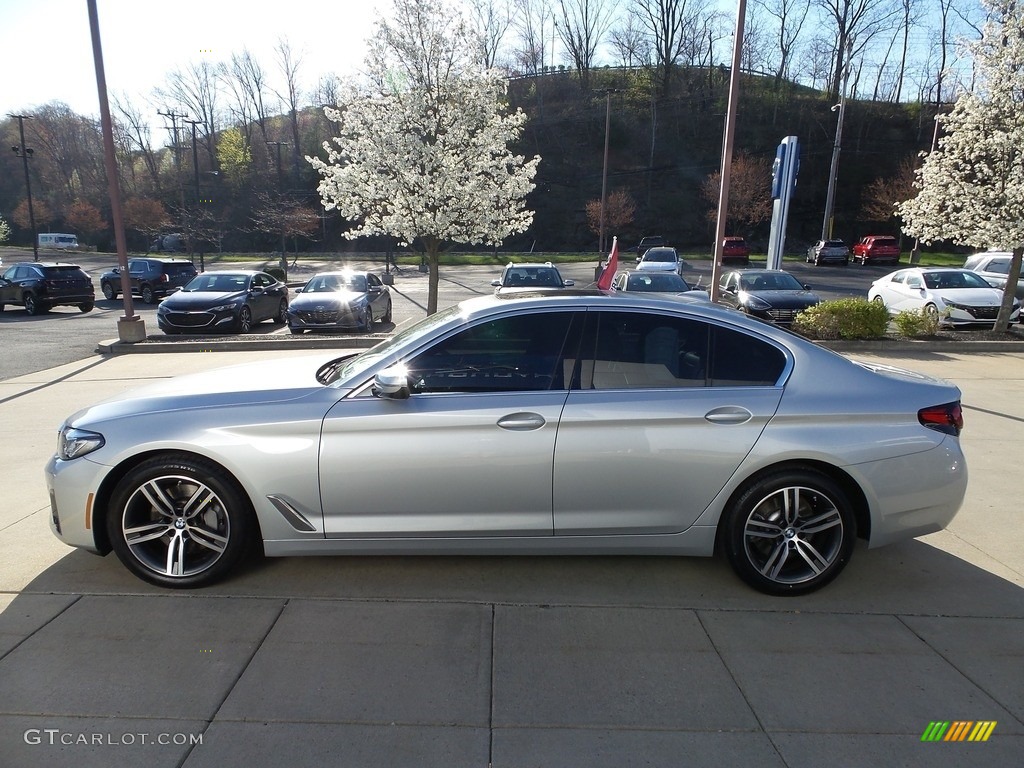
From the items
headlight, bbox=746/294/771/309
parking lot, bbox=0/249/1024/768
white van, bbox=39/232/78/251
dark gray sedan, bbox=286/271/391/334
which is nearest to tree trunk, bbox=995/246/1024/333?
headlight, bbox=746/294/771/309

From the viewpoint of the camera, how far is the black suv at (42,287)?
2077 cm

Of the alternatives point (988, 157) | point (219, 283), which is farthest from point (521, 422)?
point (219, 283)

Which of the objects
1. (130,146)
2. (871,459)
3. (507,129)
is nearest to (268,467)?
(871,459)

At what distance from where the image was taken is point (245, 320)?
600 inches

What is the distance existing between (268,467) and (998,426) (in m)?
7.27

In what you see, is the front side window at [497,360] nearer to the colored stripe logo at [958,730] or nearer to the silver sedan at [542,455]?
the silver sedan at [542,455]

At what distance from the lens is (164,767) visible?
231cm

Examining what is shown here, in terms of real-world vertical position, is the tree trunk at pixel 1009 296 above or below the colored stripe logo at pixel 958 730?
above

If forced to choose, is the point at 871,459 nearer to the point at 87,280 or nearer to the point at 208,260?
the point at 87,280

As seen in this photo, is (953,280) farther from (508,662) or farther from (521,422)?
(508,662)

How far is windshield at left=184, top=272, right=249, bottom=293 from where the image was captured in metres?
15.6

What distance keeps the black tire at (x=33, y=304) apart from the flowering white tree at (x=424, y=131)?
14114 millimetres

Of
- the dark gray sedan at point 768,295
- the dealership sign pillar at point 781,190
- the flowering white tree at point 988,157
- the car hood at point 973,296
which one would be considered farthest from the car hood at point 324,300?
the dealership sign pillar at point 781,190

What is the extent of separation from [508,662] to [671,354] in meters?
1.74
